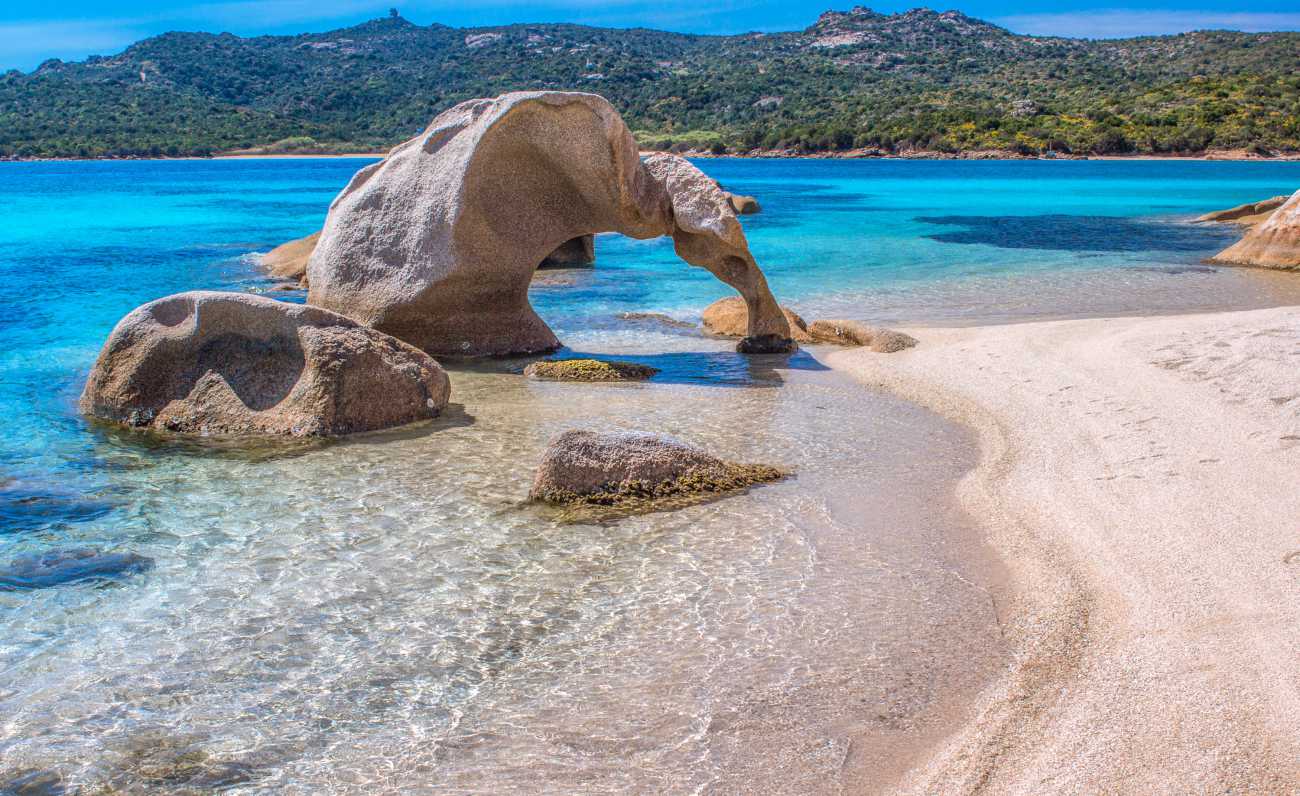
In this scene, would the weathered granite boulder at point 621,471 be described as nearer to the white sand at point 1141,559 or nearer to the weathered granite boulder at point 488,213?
the white sand at point 1141,559

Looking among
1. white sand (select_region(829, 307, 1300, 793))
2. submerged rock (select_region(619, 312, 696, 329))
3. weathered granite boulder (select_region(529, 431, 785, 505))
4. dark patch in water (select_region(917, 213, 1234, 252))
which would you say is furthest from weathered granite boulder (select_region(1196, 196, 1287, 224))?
weathered granite boulder (select_region(529, 431, 785, 505))

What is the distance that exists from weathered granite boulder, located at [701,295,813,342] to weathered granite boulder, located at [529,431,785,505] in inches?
274

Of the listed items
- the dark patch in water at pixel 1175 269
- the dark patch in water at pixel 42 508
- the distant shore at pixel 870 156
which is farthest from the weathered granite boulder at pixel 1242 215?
the distant shore at pixel 870 156

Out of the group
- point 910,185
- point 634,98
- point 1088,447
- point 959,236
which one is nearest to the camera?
point 1088,447

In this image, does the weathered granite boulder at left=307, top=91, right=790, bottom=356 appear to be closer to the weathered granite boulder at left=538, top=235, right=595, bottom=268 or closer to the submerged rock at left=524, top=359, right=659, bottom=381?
the submerged rock at left=524, top=359, right=659, bottom=381

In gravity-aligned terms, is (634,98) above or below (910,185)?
above

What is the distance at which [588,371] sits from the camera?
12852 millimetres

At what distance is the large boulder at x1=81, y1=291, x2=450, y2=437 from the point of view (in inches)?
397

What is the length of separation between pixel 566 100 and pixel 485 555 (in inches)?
304

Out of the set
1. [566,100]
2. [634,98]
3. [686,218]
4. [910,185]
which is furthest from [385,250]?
[634,98]

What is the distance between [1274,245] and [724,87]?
397ft

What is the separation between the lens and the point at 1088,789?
442 cm

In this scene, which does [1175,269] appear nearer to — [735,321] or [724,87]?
[735,321]

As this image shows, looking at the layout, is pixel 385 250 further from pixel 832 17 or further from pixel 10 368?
pixel 832 17
